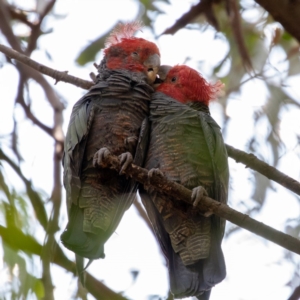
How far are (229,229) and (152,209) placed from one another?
1.38 metres

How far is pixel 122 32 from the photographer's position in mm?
4727

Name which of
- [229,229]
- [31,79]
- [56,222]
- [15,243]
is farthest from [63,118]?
[15,243]

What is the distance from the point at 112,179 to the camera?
142 inches

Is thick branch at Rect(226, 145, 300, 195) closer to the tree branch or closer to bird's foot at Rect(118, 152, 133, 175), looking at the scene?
the tree branch

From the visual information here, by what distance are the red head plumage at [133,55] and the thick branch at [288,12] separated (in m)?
1.73

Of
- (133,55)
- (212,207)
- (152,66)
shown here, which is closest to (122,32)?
(133,55)

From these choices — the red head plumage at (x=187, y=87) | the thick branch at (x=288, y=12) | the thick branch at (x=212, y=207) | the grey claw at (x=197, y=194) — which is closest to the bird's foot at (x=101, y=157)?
the thick branch at (x=212, y=207)

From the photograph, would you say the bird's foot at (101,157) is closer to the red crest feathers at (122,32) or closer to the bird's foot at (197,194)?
the bird's foot at (197,194)

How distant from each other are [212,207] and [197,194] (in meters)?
0.16

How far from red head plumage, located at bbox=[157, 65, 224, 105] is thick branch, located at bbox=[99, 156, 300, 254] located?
1.00 meters

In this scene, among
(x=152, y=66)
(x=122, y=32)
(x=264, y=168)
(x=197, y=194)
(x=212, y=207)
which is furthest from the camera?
(x=122, y=32)

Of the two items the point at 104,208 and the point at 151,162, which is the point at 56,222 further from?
the point at 151,162

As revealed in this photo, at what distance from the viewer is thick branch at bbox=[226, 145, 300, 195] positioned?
3534mm

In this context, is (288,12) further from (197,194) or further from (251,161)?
(251,161)
